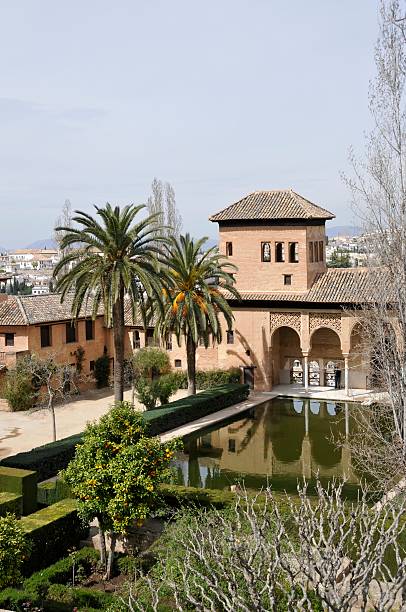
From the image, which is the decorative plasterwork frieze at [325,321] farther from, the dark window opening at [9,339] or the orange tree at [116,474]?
the orange tree at [116,474]

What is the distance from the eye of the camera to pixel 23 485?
1598 cm

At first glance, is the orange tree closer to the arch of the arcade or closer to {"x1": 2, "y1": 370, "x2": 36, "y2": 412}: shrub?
{"x1": 2, "y1": 370, "x2": 36, "y2": 412}: shrub

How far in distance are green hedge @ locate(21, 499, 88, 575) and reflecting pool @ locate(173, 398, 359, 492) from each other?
12.5 ft

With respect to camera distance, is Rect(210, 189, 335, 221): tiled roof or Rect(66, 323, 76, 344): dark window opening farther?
Rect(66, 323, 76, 344): dark window opening

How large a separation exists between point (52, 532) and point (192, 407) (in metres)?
12.5

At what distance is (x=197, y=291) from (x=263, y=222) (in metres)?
5.42

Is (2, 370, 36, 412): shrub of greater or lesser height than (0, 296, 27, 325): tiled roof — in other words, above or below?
below

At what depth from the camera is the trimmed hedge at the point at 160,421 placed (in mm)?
18828

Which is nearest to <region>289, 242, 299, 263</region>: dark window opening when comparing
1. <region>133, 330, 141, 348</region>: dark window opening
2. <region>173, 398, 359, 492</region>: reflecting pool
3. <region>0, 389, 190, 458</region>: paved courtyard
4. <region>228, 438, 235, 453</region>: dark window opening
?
<region>173, 398, 359, 492</region>: reflecting pool

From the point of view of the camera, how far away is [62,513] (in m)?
14.5

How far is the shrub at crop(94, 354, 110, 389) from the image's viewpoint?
1300 inches

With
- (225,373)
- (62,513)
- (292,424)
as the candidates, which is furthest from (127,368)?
(62,513)

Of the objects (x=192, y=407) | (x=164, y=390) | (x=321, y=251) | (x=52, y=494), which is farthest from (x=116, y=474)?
(x=321, y=251)

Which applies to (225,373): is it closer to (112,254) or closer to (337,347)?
(337,347)
